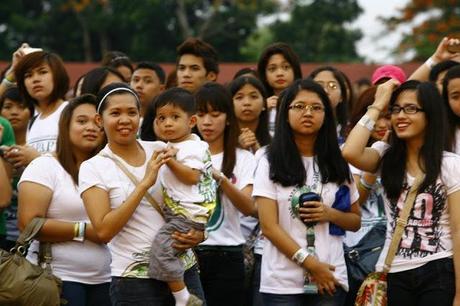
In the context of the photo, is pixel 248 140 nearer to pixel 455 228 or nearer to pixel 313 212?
pixel 313 212

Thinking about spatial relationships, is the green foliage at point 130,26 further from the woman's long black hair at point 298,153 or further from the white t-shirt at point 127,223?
the white t-shirt at point 127,223

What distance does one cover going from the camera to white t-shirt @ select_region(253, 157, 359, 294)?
18.1ft

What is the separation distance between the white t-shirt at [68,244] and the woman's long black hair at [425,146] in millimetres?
1853

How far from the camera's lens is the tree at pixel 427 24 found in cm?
2630

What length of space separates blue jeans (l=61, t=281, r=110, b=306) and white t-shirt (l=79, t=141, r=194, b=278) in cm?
67

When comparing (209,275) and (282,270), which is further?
(209,275)

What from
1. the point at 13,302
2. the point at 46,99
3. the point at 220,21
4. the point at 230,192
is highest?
the point at 220,21

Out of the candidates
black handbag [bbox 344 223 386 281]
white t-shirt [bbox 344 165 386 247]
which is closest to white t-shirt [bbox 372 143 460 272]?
black handbag [bbox 344 223 386 281]

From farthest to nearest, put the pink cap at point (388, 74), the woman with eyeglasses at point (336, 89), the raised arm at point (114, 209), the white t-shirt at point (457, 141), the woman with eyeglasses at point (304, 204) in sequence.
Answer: the woman with eyeglasses at point (336, 89), the pink cap at point (388, 74), the white t-shirt at point (457, 141), the woman with eyeglasses at point (304, 204), the raised arm at point (114, 209)

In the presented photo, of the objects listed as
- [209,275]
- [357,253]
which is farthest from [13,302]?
[357,253]

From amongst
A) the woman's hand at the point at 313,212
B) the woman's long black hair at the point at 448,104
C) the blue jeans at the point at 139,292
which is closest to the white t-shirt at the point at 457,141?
the woman's long black hair at the point at 448,104

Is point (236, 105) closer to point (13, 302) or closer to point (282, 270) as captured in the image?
point (282, 270)

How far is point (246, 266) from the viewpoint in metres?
6.46

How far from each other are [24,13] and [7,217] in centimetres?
2968
